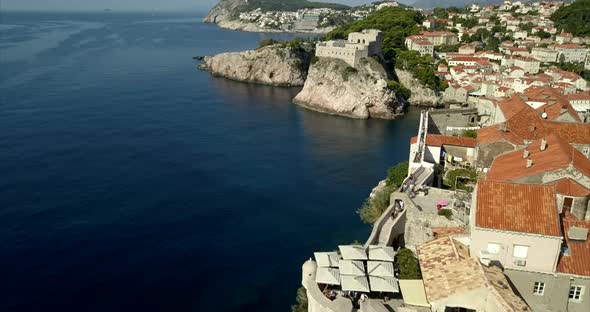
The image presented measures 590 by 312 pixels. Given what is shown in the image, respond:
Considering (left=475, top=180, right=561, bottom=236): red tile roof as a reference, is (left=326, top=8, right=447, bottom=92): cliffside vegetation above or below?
above

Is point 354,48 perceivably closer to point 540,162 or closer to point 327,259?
point 540,162

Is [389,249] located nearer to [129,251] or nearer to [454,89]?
[129,251]

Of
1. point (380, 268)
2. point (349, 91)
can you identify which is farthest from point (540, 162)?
point (349, 91)

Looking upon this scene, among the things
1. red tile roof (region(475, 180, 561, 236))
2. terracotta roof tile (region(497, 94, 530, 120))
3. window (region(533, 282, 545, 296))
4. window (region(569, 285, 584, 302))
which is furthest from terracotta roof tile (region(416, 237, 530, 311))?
terracotta roof tile (region(497, 94, 530, 120))

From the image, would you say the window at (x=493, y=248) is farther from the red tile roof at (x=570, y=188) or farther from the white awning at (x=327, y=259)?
the red tile roof at (x=570, y=188)

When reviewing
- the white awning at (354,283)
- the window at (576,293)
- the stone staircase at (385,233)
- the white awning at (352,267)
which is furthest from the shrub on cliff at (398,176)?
the window at (576,293)

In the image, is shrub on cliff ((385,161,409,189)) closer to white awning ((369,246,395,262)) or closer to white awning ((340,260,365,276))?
white awning ((369,246,395,262))
